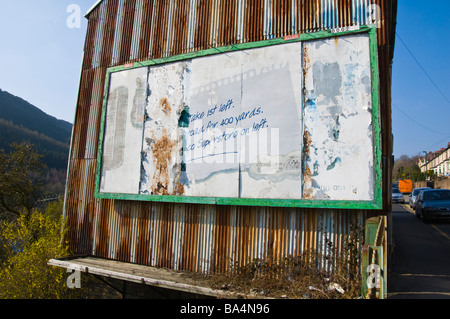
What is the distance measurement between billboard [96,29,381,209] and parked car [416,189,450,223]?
→ 10.4 metres

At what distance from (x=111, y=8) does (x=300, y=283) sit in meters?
9.76

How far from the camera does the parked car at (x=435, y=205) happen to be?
13.3 m

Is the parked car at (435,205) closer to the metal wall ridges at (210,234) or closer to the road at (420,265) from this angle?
the road at (420,265)

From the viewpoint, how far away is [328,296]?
522cm

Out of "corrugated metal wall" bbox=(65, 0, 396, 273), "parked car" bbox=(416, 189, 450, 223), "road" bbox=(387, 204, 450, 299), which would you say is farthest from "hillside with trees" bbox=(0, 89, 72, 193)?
"road" bbox=(387, 204, 450, 299)

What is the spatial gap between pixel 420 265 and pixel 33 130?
120m

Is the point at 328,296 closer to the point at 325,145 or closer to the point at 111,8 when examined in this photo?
the point at 325,145

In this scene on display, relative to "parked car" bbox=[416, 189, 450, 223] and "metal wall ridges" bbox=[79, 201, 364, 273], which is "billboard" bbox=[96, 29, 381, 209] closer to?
"metal wall ridges" bbox=[79, 201, 364, 273]

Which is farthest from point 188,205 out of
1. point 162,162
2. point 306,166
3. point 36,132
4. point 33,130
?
point 33,130

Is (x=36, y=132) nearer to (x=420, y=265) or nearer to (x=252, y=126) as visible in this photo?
(x=252, y=126)

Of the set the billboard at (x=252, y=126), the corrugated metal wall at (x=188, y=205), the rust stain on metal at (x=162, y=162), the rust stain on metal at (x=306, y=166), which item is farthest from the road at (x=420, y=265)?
the rust stain on metal at (x=162, y=162)

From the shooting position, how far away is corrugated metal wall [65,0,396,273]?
6301 mm
